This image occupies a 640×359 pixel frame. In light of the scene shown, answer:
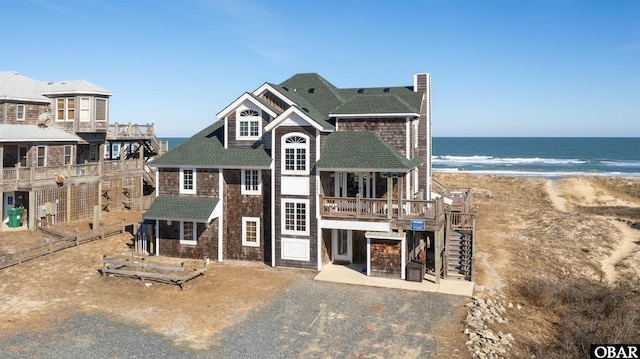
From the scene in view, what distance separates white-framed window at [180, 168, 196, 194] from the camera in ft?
79.6

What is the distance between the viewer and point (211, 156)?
23984 millimetres

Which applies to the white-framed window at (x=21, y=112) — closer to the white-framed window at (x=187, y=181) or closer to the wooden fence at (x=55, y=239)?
the wooden fence at (x=55, y=239)

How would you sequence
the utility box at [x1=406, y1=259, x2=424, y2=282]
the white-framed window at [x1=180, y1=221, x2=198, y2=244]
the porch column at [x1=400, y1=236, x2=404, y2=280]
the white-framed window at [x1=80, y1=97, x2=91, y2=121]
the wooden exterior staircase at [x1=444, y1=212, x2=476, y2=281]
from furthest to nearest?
the white-framed window at [x1=80, y1=97, x2=91, y2=121], the white-framed window at [x1=180, y1=221, x2=198, y2=244], the wooden exterior staircase at [x1=444, y1=212, x2=476, y2=281], the porch column at [x1=400, y1=236, x2=404, y2=280], the utility box at [x1=406, y1=259, x2=424, y2=282]

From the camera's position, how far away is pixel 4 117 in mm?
30219

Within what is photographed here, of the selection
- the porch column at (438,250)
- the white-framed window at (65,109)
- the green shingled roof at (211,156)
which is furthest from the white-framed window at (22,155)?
the porch column at (438,250)

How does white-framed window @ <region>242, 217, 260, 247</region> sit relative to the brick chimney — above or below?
below

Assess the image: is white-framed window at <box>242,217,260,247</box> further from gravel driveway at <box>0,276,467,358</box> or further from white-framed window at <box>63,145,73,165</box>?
white-framed window at <box>63,145,73,165</box>

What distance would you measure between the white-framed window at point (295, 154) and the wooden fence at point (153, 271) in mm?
5754

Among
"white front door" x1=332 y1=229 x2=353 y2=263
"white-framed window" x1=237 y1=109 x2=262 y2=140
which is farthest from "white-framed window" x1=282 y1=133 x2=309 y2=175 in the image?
"white front door" x1=332 y1=229 x2=353 y2=263

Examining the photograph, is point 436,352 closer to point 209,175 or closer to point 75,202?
point 209,175

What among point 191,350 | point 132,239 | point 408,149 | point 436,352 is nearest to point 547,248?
point 408,149

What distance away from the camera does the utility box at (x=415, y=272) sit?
805 inches

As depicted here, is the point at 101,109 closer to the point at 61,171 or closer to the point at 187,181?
the point at 61,171

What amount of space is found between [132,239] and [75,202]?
7209 millimetres
